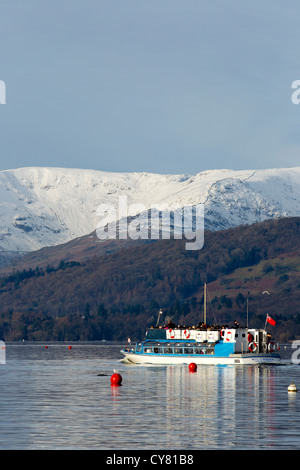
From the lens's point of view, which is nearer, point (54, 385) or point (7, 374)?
point (54, 385)

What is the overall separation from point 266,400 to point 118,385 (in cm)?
3449

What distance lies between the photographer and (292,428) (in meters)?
91.0

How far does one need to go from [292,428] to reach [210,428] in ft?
27.7

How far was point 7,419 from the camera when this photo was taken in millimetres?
97625

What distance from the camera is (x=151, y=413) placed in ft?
345

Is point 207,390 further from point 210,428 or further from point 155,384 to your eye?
point 210,428

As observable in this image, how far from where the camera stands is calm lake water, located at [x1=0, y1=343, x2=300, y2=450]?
264ft

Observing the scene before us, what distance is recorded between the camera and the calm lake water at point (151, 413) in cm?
8050

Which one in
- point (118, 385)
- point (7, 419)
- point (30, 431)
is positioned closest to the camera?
point (30, 431)
